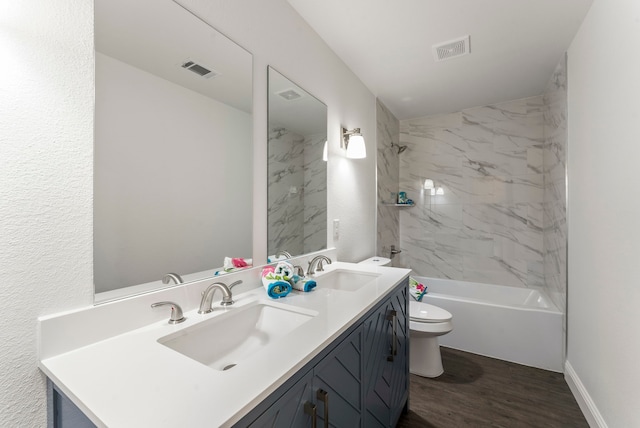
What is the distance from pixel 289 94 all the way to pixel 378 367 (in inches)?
59.6

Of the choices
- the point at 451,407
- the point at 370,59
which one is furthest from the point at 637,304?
the point at 370,59

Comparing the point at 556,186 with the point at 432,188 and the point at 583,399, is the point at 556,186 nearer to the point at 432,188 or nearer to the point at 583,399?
the point at 432,188

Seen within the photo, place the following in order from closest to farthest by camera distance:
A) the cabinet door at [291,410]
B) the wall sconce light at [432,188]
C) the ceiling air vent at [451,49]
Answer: the cabinet door at [291,410], the ceiling air vent at [451,49], the wall sconce light at [432,188]

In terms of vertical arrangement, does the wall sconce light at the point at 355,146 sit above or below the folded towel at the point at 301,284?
above

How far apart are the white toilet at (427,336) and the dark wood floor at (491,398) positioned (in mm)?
71

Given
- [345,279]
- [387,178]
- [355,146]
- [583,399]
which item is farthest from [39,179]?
[387,178]

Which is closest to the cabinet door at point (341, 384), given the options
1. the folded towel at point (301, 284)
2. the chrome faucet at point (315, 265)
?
the folded towel at point (301, 284)

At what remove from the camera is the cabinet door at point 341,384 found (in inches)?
33.4

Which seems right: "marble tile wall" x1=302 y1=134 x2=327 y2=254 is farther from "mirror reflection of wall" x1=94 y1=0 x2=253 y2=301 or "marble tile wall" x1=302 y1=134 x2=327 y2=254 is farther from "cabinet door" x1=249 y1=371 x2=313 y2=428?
"cabinet door" x1=249 y1=371 x2=313 y2=428

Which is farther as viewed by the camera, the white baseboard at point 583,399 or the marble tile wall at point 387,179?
the marble tile wall at point 387,179

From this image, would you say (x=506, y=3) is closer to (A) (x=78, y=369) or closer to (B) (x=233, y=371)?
(B) (x=233, y=371)

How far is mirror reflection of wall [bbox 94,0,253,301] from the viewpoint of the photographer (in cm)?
93

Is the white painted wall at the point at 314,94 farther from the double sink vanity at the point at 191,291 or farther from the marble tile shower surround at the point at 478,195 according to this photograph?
the marble tile shower surround at the point at 478,195

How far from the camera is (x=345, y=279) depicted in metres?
1.85
